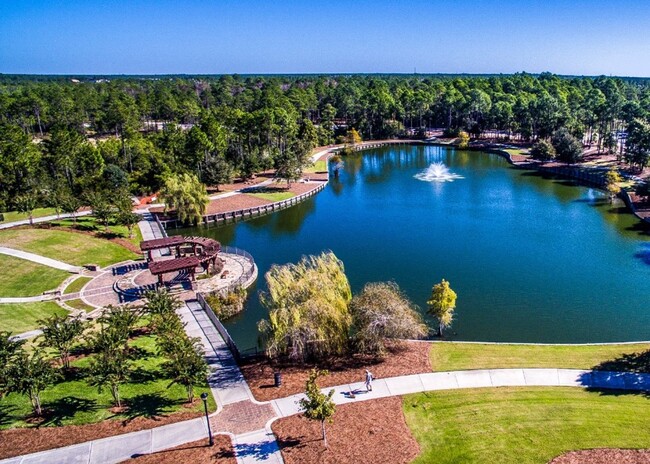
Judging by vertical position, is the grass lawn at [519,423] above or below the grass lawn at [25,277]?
below

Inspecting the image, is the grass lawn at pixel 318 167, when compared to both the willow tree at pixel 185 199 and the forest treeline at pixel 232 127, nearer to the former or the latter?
the forest treeline at pixel 232 127

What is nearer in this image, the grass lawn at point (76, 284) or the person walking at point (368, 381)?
the person walking at point (368, 381)

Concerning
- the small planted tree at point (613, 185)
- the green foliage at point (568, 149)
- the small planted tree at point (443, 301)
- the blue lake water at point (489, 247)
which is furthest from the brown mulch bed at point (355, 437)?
the green foliage at point (568, 149)

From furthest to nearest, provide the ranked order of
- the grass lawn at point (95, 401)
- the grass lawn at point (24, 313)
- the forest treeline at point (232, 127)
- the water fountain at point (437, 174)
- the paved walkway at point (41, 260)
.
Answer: the water fountain at point (437, 174) → the forest treeline at point (232, 127) → the paved walkway at point (41, 260) → the grass lawn at point (24, 313) → the grass lawn at point (95, 401)

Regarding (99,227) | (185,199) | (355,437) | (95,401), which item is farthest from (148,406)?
(185,199)

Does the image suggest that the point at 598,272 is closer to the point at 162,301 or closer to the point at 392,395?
the point at 392,395

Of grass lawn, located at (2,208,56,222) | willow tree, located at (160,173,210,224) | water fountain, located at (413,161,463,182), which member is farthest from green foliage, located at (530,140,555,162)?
grass lawn, located at (2,208,56,222)

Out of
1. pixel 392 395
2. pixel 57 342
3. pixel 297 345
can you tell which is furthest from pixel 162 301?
pixel 392 395

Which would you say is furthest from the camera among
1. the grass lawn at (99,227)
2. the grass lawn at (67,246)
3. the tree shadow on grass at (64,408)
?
the grass lawn at (99,227)
